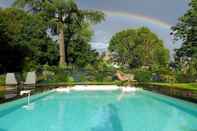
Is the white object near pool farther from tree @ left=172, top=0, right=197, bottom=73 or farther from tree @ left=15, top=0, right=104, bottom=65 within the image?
tree @ left=15, top=0, right=104, bottom=65

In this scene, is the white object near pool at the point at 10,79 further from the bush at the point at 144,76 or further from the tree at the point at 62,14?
the tree at the point at 62,14

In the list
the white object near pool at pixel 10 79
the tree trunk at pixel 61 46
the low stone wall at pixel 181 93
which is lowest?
the low stone wall at pixel 181 93

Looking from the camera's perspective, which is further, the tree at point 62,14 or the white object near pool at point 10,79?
the tree at point 62,14

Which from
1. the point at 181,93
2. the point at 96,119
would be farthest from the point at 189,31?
the point at 96,119

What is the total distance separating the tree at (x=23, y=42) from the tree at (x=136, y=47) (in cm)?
1822

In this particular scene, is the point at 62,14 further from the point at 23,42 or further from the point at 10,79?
the point at 10,79

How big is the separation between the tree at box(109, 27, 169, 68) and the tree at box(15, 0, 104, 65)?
1699 centimetres

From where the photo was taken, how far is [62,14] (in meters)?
32.7

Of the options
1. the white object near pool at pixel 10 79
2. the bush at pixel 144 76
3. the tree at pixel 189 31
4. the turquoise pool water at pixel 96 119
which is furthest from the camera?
the bush at pixel 144 76

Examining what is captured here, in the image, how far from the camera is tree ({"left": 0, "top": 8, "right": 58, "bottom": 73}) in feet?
84.6

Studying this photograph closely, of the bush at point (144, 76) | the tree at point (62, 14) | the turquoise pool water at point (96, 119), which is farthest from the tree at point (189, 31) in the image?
the tree at point (62, 14)

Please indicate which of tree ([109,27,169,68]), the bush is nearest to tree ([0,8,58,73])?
the bush

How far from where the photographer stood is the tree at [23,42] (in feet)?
84.6

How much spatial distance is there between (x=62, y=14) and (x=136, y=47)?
70.2 feet
